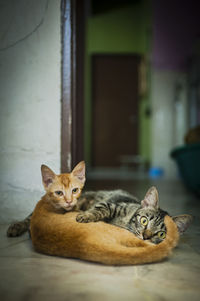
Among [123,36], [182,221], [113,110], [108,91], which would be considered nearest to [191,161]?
[182,221]

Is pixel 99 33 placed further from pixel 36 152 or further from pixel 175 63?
pixel 36 152

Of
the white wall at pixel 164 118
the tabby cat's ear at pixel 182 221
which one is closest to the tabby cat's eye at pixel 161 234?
the tabby cat's ear at pixel 182 221

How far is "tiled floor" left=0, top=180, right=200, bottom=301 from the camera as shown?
877 millimetres

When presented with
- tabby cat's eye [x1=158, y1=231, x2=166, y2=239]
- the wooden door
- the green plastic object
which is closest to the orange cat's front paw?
tabby cat's eye [x1=158, y1=231, x2=166, y2=239]

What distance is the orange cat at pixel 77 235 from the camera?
1087mm

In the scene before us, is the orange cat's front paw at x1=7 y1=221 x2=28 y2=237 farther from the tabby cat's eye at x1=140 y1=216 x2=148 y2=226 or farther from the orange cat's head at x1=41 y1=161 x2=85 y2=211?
the tabby cat's eye at x1=140 y1=216 x2=148 y2=226

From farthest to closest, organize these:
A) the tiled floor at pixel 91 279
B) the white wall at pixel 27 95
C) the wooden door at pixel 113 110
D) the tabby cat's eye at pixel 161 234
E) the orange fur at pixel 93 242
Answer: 1. the wooden door at pixel 113 110
2. the white wall at pixel 27 95
3. the tabby cat's eye at pixel 161 234
4. the orange fur at pixel 93 242
5. the tiled floor at pixel 91 279

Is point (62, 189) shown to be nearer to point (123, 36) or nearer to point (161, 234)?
point (161, 234)

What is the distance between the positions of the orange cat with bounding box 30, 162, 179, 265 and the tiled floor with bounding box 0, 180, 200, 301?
0.04 m

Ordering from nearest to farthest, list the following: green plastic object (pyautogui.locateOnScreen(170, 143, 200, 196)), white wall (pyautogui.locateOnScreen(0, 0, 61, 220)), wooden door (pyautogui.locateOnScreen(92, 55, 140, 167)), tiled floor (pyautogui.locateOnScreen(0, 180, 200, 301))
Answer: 1. tiled floor (pyautogui.locateOnScreen(0, 180, 200, 301))
2. white wall (pyautogui.locateOnScreen(0, 0, 61, 220))
3. green plastic object (pyautogui.locateOnScreen(170, 143, 200, 196))
4. wooden door (pyautogui.locateOnScreen(92, 55, 140, 167))

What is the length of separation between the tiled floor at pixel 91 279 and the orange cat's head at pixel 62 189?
258 millimetres

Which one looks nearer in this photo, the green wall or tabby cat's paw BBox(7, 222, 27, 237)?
tabby cat's paw BBox(7, 222, 27, 237)

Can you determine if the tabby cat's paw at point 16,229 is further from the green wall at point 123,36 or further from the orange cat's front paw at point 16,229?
the green wall at point 123,36

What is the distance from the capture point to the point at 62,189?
135 cm
